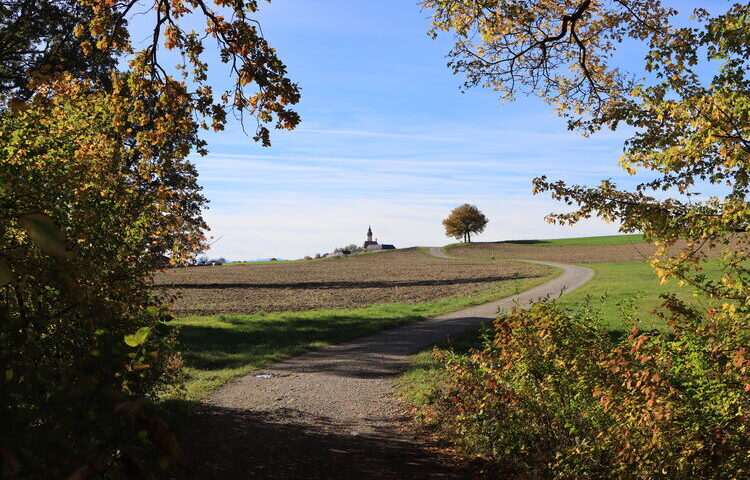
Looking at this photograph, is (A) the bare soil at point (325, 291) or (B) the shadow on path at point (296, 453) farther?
(A) the bare soil at point (325, 291)

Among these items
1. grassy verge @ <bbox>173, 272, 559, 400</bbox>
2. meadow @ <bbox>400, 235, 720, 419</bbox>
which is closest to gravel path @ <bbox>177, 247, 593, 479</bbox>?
meadow @ <bbox>400, 235, 720, 419</bbox>

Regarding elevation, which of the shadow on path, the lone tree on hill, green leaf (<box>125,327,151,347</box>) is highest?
the lone tree on hill

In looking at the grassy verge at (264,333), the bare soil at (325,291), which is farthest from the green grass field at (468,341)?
the bare soil at (325,291)

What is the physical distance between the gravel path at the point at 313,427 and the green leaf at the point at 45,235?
622 centimetres

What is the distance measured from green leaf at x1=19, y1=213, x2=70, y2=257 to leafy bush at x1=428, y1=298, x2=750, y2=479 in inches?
225

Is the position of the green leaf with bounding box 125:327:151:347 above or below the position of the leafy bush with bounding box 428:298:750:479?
above

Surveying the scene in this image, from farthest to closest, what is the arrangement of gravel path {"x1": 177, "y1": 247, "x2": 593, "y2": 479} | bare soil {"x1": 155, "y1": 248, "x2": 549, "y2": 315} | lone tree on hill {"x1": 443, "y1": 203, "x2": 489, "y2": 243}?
1. lone tree on hill {"x1": 443, "y1": 203, "x2": 489, "y2": 243}
2. bare soil {"x1": 155, "y1": 248, "x2": 549, "y2": 315}
3. gravel path {"x1": 177, "y1": 247, "x2": 593, "y2": 479}

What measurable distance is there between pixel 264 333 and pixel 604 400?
13.3 metres

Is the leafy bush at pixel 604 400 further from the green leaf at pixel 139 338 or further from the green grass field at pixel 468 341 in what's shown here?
the green leaf at pixel 139 338

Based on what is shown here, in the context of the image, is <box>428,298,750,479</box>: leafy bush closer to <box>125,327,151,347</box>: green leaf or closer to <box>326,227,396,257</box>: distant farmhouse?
<box>125,327,151,347</box>: green leaf

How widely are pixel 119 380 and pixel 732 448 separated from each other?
614 centimetres

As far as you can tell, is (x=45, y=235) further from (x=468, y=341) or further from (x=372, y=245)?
(x=372, y=245)

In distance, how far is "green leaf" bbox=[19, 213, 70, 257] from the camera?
1.33 meters

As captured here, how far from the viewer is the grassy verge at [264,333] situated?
519 inches
